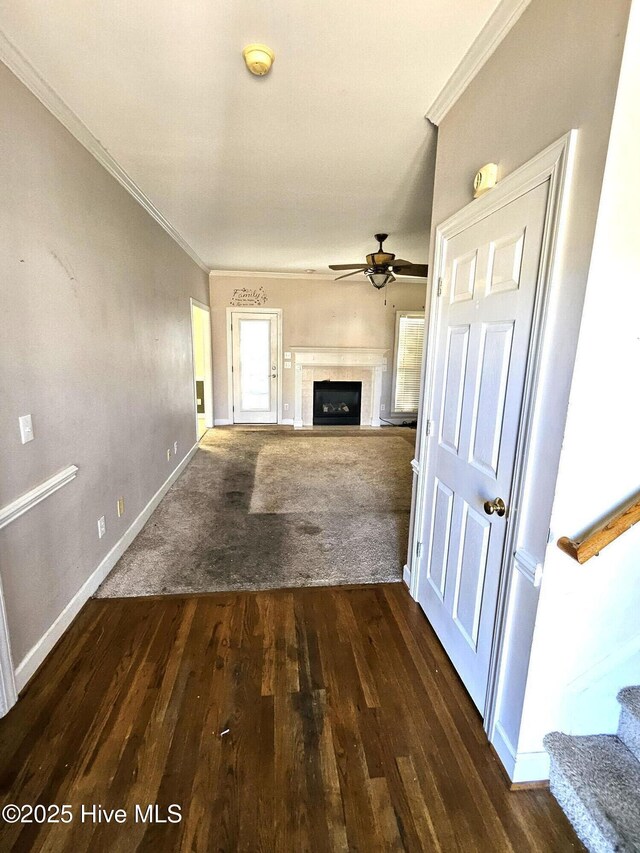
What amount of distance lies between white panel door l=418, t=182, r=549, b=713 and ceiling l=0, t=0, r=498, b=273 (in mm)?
736

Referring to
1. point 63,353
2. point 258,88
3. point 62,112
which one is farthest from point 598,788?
point 62,112

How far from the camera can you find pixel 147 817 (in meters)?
1.21

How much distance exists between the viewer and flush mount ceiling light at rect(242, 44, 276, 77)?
150 centimetres

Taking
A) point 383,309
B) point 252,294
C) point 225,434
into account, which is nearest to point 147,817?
point 225,434

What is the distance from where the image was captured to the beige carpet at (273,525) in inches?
97.3

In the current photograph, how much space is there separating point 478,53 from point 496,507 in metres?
1.70

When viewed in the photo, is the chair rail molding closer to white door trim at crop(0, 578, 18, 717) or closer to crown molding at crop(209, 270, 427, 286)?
white door trim at crop(0, 578, 18, 717)

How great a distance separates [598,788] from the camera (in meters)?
1.18

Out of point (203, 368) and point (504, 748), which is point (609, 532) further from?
point (203, 368)

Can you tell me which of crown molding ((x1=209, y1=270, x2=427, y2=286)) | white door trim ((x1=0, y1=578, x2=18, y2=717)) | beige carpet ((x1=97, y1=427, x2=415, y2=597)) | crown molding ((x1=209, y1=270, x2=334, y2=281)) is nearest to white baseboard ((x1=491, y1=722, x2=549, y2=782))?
beige carpet ((x1=97, y1=427, x2=415, y2=597))

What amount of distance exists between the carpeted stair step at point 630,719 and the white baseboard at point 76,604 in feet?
7.44

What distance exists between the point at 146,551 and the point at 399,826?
85.0 inches

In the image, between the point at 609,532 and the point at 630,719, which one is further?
the point at 630,719

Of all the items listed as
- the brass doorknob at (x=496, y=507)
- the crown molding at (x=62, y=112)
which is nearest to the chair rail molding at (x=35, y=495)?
the crown molding at (x=62, y=112)
